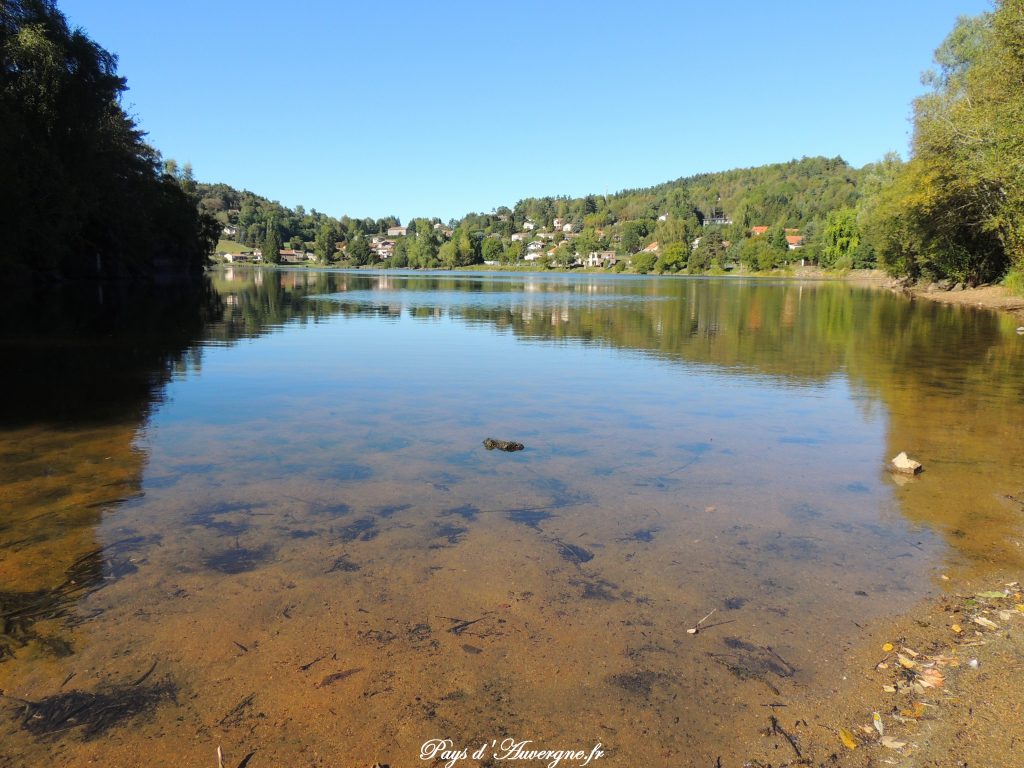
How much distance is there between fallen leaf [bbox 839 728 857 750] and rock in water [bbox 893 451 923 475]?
6.13 m

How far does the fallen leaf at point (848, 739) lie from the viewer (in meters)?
3.93

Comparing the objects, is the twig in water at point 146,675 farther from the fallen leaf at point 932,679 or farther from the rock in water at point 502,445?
the rock in water at point 502,445

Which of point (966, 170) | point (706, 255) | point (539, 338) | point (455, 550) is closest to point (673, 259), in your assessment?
point (706, 255)

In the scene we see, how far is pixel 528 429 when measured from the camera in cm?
1163

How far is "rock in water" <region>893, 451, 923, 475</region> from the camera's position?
914 centimetres

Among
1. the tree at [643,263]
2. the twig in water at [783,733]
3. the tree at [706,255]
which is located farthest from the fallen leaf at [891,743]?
the tree at [643,263]

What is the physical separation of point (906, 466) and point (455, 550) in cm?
651

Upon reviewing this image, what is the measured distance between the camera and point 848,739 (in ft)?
13.1

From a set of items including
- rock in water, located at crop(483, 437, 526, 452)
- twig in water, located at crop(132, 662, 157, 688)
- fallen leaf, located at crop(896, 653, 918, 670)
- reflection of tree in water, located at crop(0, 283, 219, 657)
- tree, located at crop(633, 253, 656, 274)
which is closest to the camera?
twig in water, located at crop(132, 662, 157, 688)

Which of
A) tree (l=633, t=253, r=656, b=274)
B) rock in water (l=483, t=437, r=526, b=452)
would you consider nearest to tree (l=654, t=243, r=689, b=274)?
tree (l=633, t=253, r=656, b=274)

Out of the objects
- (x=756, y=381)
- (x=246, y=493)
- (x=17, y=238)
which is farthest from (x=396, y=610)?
(x=17, y=238)

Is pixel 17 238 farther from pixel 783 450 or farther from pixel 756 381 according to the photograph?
pixel 783 450

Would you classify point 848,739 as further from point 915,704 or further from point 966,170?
point 966,170

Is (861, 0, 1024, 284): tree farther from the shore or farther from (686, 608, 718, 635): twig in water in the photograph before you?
(686, 608, 718, 635): twig in water
